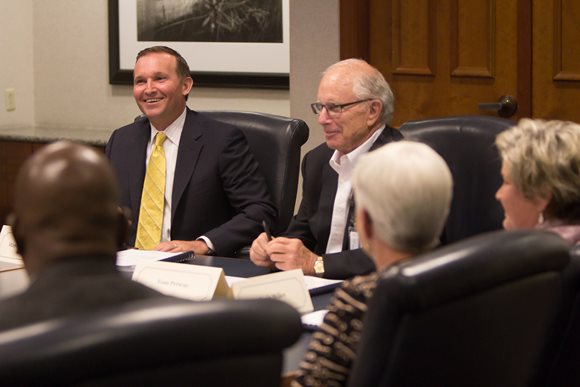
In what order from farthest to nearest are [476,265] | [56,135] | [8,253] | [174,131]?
[56,135], [174,131], [8,253], [476,265]

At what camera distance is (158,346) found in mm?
1449

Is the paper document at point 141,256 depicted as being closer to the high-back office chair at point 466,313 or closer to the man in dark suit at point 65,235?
the high-back office chair at point 466,313

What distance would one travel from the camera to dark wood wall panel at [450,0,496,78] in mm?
4812

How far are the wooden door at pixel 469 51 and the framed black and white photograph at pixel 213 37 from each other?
939mm

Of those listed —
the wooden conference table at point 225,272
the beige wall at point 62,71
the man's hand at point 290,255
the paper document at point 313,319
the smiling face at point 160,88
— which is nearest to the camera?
the paper document at point 313,319

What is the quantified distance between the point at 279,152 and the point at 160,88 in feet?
1.65

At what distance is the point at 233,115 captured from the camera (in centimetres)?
422

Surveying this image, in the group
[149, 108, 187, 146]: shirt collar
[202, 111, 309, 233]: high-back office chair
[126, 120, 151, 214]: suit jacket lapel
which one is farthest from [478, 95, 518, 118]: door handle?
[126, 120, 151, 214]: suit jacket lapel

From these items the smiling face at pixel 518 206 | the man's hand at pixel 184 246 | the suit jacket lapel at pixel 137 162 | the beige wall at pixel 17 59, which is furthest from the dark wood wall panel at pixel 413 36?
the beige wall at pixel 17 59

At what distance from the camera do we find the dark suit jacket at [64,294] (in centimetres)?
154

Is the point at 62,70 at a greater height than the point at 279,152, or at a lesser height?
greater

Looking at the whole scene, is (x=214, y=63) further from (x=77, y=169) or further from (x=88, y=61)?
(x=77, y=169)

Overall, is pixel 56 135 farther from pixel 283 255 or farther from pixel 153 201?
pixel 283 255

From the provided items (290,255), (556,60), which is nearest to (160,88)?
(290,255)
